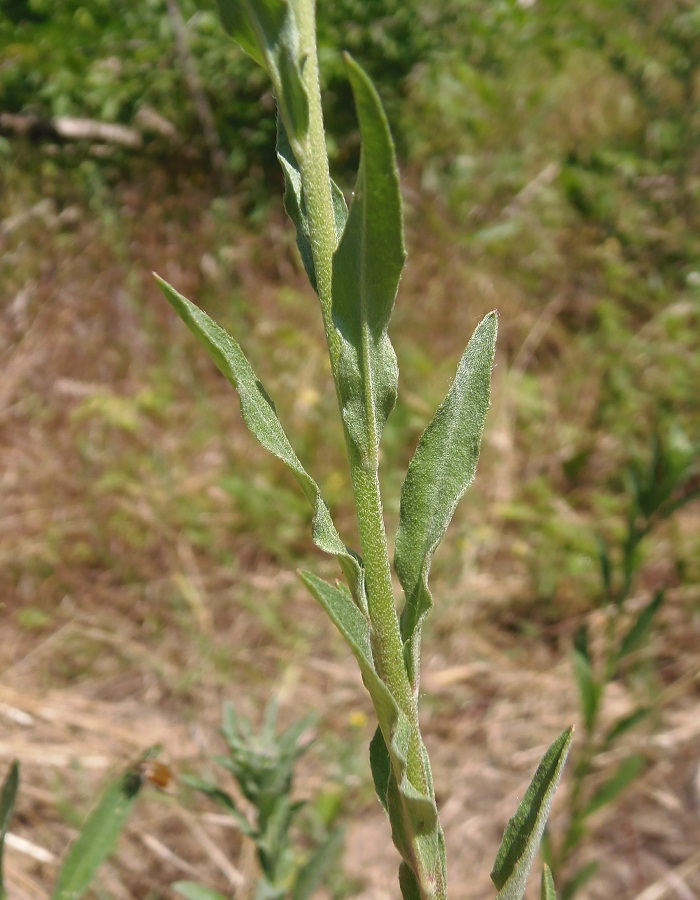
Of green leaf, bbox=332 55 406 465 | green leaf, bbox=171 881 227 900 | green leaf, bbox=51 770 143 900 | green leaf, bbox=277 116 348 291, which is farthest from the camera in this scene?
green leaf, bbox=171 881 227 900

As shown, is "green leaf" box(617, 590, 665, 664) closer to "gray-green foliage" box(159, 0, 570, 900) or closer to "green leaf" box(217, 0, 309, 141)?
"gray-green foliage" box(159, 0, 570, 900)

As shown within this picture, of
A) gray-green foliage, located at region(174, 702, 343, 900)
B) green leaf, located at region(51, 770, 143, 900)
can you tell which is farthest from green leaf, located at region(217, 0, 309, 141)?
gray-green foliage, located at region(174, 702, 343, 900)

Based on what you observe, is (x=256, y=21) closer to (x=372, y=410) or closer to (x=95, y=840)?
(x=372, y=410)

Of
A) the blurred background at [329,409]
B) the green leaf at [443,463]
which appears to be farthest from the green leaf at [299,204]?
the blurred background at [329,409]

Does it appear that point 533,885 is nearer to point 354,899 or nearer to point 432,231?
point 354,899

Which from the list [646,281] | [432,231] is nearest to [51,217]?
[432,231]

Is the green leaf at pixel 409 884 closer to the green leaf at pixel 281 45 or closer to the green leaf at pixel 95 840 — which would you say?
the green leaf at pixel 95 840
